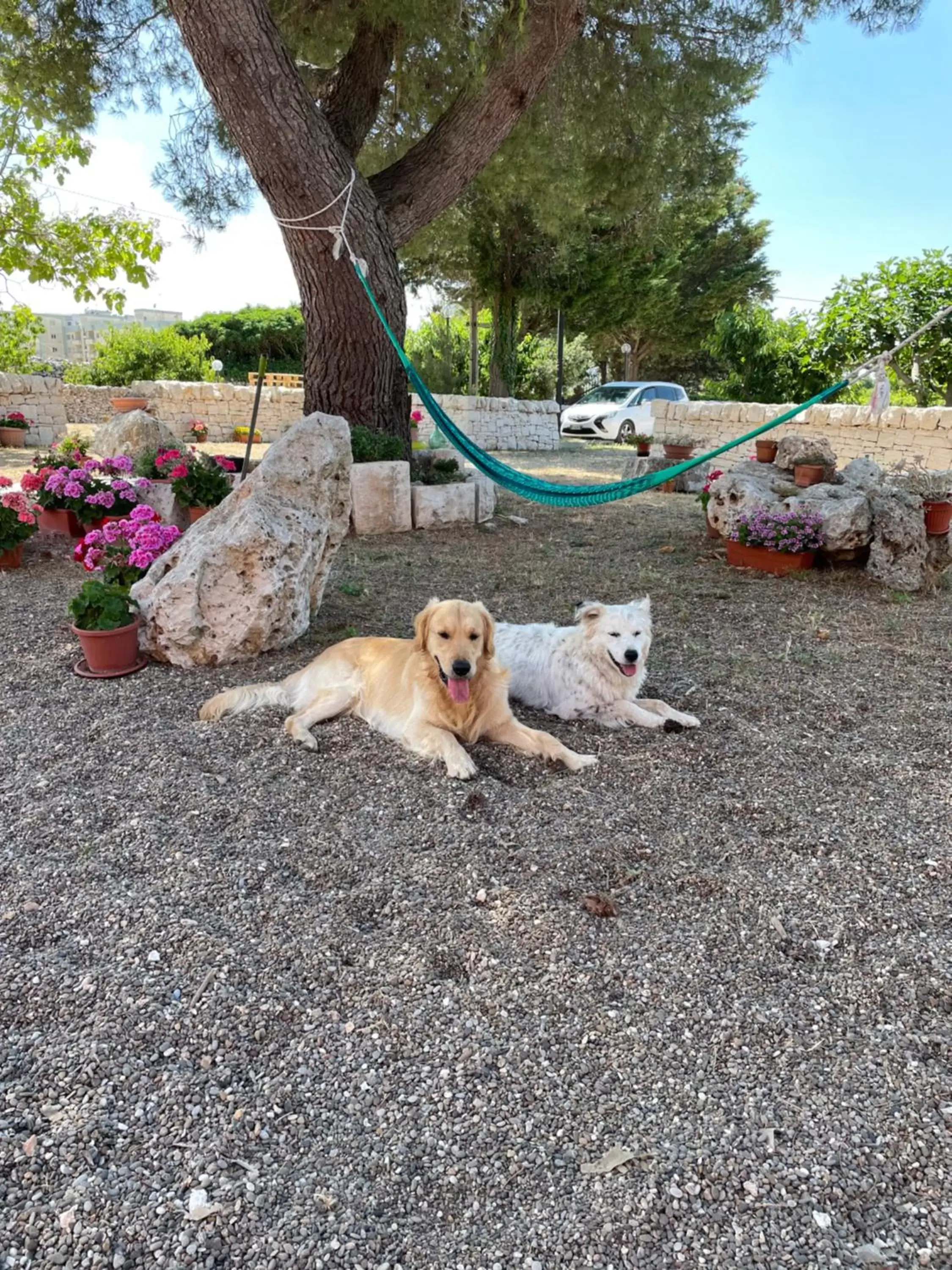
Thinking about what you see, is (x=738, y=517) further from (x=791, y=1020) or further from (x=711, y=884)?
(x=791, y=1020)

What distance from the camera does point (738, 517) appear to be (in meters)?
6.05

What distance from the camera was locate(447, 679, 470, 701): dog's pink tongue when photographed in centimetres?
287

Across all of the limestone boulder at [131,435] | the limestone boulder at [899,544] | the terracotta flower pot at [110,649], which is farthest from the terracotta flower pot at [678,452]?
the terracotta flower pot at [110,649]

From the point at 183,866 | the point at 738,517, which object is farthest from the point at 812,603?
the point at 183,866

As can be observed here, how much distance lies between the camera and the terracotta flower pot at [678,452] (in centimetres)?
1110

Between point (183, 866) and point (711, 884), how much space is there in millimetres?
1537

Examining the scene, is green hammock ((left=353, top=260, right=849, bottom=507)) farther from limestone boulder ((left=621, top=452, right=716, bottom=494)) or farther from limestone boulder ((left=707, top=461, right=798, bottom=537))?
limestone boulder ((left=621, top=452, right=716, bottom=494))

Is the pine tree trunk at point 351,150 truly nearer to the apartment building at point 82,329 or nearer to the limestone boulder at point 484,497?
the limestone boulder at point 484,497

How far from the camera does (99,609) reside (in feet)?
11.9

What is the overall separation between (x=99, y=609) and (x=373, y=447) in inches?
143

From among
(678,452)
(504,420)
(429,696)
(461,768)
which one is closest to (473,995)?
(461,768)

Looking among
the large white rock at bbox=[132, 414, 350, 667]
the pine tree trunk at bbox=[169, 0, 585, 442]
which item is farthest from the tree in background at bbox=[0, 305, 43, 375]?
the large white rock at bbox=[132, 414, 350, 667]

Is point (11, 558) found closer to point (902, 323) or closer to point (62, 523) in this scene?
point (62, 523)

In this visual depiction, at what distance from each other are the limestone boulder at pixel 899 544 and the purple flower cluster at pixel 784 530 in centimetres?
40
